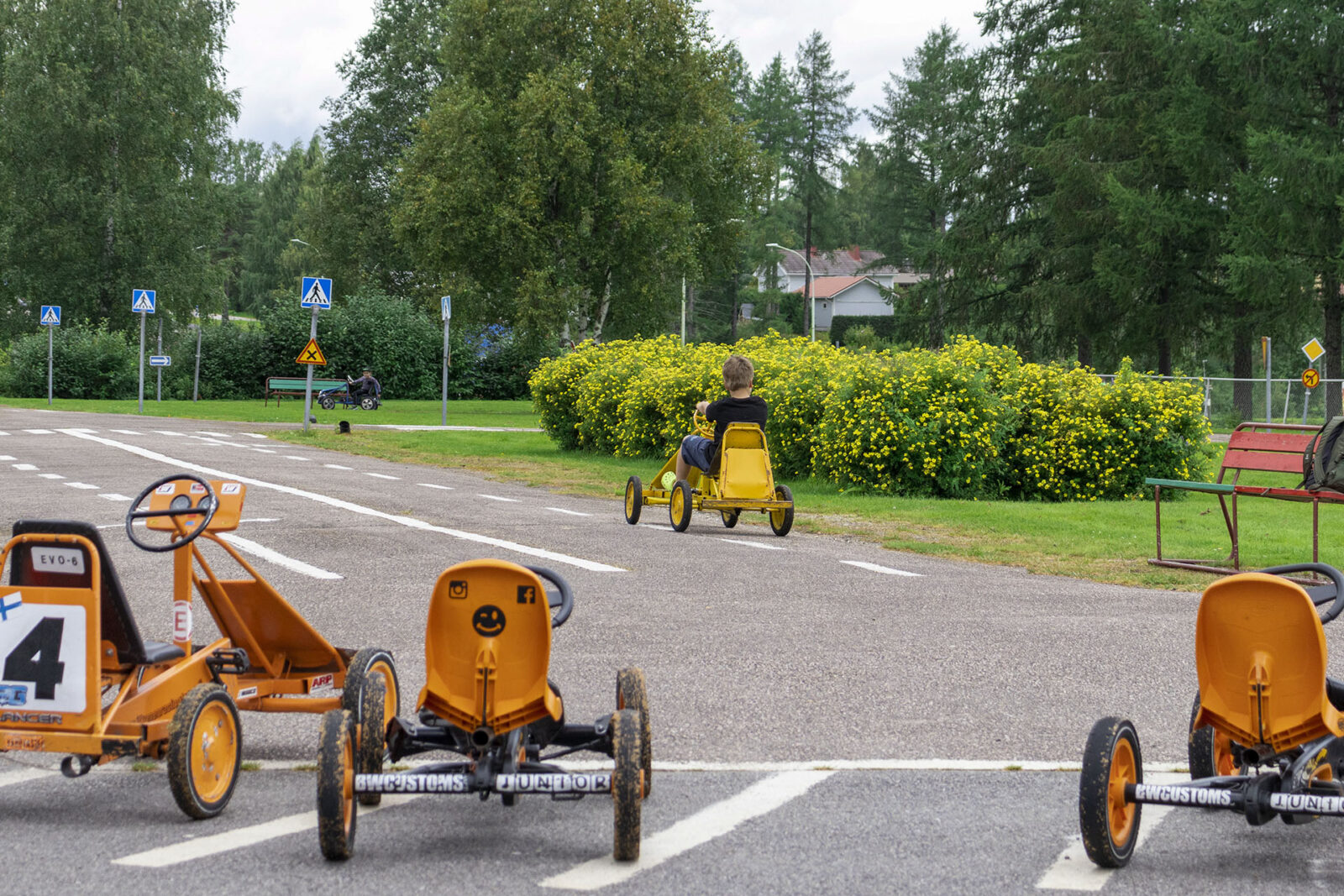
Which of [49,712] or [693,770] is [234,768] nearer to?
[49,712]

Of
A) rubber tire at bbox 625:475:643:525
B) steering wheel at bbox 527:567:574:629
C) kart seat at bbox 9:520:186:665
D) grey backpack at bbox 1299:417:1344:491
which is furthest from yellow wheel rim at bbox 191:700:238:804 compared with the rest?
rubber tire at bbox 625:475:643:525

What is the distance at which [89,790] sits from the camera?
4.77 meters

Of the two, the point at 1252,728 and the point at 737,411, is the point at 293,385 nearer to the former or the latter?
the point at 737,411

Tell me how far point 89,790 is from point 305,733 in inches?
37.9

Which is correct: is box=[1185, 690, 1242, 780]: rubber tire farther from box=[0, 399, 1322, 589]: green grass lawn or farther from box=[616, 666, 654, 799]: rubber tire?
box=[0, 399, 1322, 589]: green grass lawn

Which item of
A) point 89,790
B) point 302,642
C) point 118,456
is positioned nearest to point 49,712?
point 89,790

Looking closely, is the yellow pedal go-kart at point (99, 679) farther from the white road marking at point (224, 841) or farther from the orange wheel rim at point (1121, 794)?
the orange wheel rim at point (1121, 794)

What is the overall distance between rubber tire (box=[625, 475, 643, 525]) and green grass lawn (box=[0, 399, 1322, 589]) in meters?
0.97

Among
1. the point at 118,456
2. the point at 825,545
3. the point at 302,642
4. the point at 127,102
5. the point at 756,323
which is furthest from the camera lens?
the point at 756,323

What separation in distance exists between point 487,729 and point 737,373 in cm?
822

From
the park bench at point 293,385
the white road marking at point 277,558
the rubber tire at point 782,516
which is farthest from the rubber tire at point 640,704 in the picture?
the park bench at point 293,385

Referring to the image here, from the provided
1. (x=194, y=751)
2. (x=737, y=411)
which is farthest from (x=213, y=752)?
(x=737, y=411)

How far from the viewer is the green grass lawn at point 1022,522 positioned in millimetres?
10914

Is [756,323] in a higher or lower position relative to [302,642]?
higher
